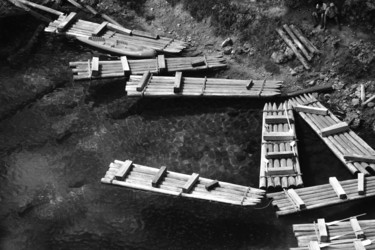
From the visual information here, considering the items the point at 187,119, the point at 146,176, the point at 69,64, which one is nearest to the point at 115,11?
the point at 69,64

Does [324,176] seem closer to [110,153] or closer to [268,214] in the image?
[268,214]

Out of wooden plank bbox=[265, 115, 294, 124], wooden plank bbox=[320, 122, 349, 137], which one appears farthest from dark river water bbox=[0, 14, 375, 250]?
wooden plank bbox=[265, 115, 294, 124]

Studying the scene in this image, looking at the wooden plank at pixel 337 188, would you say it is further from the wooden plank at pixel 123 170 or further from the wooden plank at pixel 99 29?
the wooden plank at pixel 99 29

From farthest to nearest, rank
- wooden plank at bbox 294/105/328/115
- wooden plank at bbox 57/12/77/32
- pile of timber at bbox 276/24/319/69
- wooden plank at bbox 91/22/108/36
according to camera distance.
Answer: wooden plank at bbox 57/12/77/32
wooden plank at bbox 91/22/108/36
pile of timber at bbox 276/24/319/69
wooden plank at bbox 294/105/328/115

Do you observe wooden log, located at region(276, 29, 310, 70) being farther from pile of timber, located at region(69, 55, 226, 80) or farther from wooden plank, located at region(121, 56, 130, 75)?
wooden plank, located at region(121, 56, 130, 75)

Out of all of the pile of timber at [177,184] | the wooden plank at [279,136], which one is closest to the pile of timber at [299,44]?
the wooden plank at [279,136]

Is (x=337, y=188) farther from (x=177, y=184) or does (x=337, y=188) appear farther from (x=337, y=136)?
(x=177, y=184)
